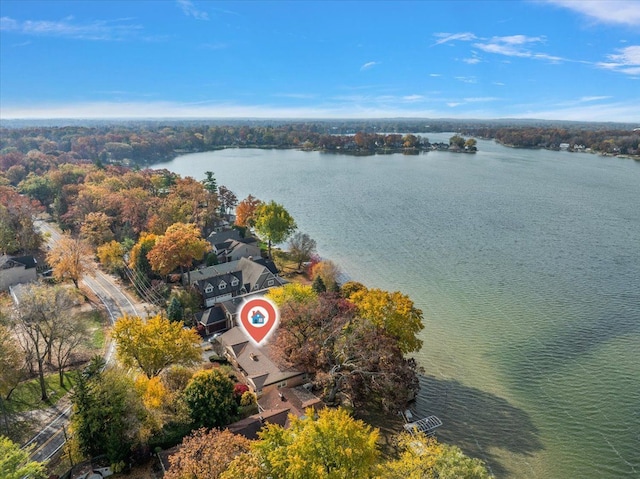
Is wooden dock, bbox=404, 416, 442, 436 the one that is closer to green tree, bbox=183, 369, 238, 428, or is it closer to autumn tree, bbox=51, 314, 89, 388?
green tree, bbox=183, 369, 238, 428

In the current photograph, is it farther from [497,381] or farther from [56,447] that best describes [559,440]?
[56,447]

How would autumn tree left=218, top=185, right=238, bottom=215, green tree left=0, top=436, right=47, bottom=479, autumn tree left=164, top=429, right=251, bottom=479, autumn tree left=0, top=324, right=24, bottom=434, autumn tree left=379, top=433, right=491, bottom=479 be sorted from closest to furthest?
1. green tree left=0, top=436, right=47, bottom=479
2. autumn tree left=379, top=433, right=491, bottom=479
3. autumn tree left=164, top=429, right=251, bottom=479
4. autumn tree left=0, top=324, right=24, bottom=434
5. autumn tree left=218, top=185, right=238, bottom=215

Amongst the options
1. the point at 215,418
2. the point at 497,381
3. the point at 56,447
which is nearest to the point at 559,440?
the point at 497,381

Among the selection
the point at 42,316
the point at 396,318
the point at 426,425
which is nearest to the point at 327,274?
the point at 396,318

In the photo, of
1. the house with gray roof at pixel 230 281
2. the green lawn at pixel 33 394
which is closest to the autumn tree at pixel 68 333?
the green lawn at pixel 33 394

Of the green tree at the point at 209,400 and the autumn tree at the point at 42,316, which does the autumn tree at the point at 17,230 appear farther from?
the green tree at the point at 209,400

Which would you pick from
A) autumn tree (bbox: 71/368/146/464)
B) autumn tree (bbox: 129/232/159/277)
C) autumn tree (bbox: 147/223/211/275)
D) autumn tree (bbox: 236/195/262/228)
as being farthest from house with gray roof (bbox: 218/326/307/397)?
autumn tree (bbox: 236/195/262/228)
